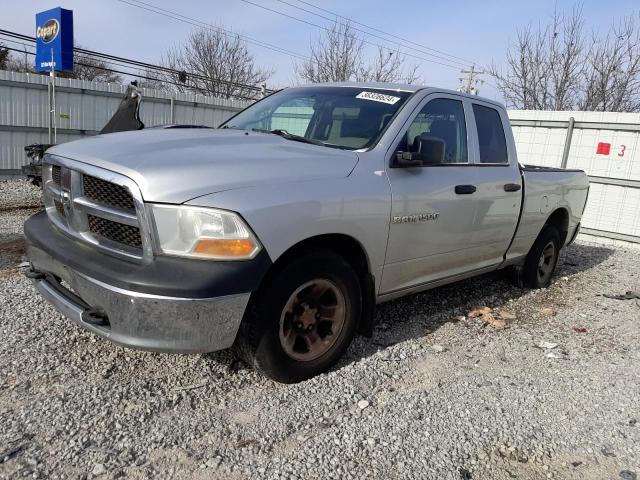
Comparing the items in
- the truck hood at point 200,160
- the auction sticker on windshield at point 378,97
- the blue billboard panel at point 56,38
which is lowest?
the truck hood at point 200,160

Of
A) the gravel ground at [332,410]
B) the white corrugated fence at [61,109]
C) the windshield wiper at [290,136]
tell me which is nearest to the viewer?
the gravel ground at [332,410]

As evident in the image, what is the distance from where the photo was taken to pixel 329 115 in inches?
159

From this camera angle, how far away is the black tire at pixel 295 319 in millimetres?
2965

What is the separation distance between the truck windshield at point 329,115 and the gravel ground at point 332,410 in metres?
1.52

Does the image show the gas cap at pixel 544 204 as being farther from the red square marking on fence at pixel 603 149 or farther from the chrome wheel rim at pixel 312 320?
the red square marking on fence at pixel 603 149

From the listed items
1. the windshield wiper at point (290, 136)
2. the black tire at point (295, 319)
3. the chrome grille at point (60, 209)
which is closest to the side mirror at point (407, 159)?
the windshield wiper at point (290, 136)

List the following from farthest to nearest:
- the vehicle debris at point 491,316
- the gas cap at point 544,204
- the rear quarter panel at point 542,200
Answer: the gas cap at point 544,204
the rear quarter panel at point 542,200
the vehicle debris at point 491,316

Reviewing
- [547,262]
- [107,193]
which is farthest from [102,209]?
[547,262]

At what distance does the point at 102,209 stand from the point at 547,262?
16.5 feet

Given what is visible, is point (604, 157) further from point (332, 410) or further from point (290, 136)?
point (332, 410)

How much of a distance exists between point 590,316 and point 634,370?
1.36 meters

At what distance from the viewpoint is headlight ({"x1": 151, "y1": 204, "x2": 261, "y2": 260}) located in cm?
264

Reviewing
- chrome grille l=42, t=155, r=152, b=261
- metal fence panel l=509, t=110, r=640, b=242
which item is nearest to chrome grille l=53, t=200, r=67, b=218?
chrome grille l=42, t=155, r=152, b=261

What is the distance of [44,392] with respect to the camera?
9.90ft
